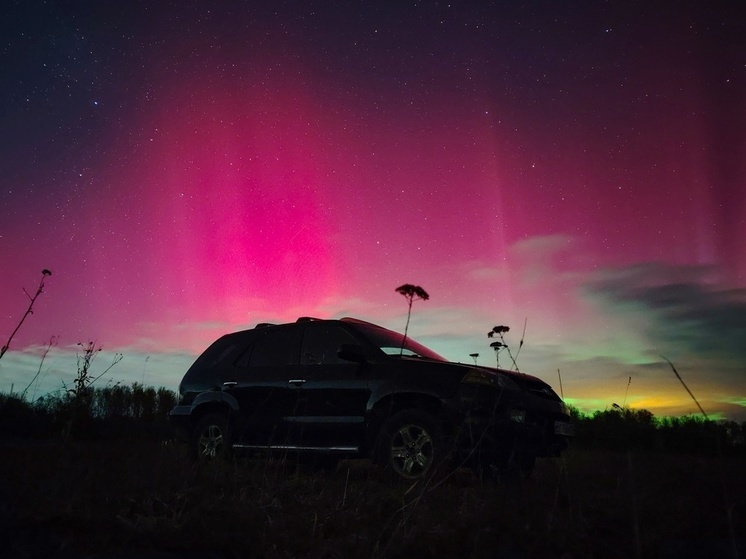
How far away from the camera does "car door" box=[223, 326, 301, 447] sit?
27.0 feet

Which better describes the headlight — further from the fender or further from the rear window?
the rear window

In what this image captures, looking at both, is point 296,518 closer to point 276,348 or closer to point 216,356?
point 276,348

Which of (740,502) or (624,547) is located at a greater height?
(740,502)

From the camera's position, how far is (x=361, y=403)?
7.52 metres

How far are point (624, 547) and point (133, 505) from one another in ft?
10.0

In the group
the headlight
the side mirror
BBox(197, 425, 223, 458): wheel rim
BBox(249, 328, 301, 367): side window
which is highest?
BBox(249, 328, 301, 367): side window

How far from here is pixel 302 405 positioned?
8000 millimetres

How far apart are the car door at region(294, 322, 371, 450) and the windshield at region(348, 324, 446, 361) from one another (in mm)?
249

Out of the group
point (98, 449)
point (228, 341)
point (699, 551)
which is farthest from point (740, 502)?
point (228, 341)

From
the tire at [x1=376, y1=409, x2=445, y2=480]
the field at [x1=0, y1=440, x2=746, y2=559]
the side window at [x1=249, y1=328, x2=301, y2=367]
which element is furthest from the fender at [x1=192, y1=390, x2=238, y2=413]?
the field at [x1=0, y1=440, x2=746, y2=559]

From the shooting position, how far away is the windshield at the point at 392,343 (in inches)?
313

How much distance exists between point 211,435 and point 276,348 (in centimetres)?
159

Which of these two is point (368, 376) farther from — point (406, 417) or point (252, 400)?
point (252, 400)

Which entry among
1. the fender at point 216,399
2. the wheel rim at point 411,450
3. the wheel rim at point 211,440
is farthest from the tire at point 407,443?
the wheel rim at point 211,440
